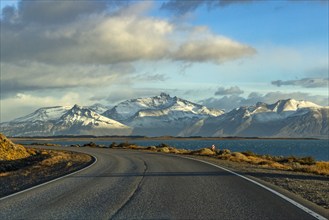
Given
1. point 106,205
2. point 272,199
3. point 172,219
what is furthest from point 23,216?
point 272,199

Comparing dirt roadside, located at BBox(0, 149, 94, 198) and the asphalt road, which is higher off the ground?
the asphalt road

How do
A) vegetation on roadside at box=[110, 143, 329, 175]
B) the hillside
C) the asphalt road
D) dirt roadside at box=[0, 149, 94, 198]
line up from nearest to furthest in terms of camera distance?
the asphalt road, dirt roadside at box=[0, 149, 94, 198], vegetation on roadside at box=[110, 143, 329, 175], the hillside

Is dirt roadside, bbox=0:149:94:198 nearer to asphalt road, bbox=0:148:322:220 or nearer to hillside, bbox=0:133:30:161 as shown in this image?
asphalt road, bbox=0:148:322:220

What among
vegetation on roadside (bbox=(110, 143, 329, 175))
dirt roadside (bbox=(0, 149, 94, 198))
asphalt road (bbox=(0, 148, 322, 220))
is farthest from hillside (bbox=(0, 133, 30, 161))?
asphalt road (bbox=(0, 148, 322, 220))

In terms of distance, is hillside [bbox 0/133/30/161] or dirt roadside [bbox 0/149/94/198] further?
hillside [bbox 0/133/30/161]

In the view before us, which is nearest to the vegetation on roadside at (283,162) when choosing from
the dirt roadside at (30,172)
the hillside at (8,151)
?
the dirt roadside at (30,172)

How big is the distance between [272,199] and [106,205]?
439 centimetres

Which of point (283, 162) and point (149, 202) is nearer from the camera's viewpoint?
point (149, 202)

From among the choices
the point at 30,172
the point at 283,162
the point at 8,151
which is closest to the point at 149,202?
the point at 30,172

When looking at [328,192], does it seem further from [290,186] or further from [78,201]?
[78,201]

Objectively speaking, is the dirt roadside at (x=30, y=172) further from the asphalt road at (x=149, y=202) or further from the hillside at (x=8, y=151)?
the hillside at (x=8, y=151)

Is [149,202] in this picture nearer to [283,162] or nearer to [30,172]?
[30,172]

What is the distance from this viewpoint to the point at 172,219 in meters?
9.39

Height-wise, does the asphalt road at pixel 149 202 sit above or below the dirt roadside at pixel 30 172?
above
